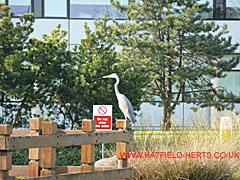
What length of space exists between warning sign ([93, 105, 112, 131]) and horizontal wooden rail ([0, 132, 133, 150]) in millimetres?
3985

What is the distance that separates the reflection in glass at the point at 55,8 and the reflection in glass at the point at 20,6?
95cm

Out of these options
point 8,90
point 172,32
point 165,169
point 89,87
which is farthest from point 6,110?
point 165,169

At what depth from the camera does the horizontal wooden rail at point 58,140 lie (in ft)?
17.5

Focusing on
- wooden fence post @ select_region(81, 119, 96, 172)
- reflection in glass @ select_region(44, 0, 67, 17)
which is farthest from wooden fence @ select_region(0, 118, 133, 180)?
reflection in glass @ select_region(44, 0, 67, 17)

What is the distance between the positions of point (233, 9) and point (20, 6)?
1118 cm

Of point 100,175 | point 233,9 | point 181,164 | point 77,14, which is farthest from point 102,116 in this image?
point 233,9

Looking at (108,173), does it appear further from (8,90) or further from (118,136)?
(8,90)

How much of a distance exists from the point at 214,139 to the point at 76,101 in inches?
227

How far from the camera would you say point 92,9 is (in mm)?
26031

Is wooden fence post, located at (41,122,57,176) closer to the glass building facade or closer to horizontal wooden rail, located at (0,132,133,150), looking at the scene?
horizontal wooden rail, located at (0,132,133,150)

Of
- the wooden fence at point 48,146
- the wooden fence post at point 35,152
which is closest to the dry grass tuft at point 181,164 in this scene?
the wooden fence at point 48,146

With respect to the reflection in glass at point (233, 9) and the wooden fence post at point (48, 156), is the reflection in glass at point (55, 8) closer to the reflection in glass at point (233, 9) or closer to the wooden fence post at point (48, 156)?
the reflection in glass at point (233, 9)

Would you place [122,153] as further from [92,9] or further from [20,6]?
[92,9]

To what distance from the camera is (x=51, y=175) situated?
5898mm
